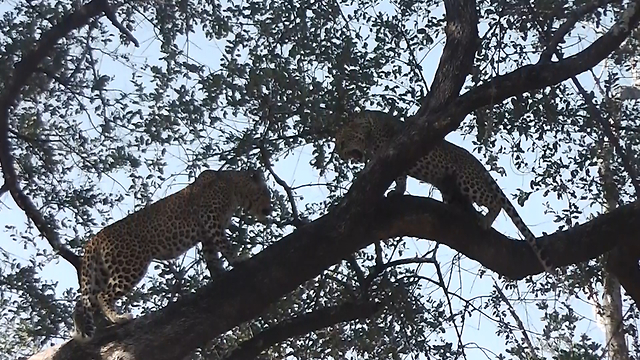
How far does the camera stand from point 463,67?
541 centimetres

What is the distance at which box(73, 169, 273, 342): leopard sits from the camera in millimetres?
6254

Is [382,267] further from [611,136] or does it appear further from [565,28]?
[565,28]

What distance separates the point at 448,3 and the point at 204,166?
1.79 meters

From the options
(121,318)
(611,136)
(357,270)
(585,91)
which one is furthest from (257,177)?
(611,136)

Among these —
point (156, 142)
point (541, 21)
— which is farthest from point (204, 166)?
point (541, 21)

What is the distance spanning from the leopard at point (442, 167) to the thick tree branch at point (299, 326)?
2.62 ft

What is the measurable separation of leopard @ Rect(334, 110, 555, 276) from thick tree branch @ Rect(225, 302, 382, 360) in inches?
31.5

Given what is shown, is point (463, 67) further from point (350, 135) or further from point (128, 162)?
point (128, 162)

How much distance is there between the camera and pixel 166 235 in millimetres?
6578

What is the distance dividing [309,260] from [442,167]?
1.56 metres

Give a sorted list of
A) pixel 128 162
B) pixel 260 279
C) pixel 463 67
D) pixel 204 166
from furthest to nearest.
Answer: pixel 128 162 < pixel 204 166 < pixel 463 67 < pixel 260 279

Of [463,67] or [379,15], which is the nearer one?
[463,67]

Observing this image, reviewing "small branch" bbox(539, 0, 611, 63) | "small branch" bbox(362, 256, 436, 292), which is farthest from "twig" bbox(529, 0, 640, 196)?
"small branch" bbox(362, 256, 436, 292)

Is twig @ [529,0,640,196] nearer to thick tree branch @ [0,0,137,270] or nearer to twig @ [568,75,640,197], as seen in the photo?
twig @ [568,75,640,197]
